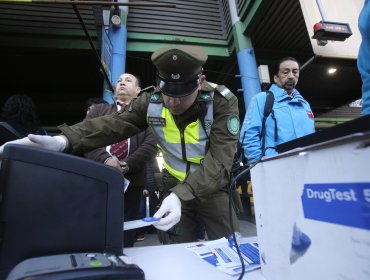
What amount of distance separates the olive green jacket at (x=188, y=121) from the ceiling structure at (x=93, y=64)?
118 inches

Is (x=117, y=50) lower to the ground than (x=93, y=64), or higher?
lower

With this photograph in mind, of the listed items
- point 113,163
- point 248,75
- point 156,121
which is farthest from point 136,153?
point 248,75

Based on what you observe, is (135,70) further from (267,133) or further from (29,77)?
(267,133)

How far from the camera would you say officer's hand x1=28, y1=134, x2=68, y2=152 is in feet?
2.54

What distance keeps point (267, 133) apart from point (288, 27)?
3.94 metres

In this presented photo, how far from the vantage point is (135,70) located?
5.50 meters

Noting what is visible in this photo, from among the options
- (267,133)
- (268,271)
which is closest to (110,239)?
(268,271)

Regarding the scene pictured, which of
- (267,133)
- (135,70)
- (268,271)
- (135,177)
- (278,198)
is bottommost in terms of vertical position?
(268,271)

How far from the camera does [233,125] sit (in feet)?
3.37

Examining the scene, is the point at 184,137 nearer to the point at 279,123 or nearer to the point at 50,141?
the point at 50,141

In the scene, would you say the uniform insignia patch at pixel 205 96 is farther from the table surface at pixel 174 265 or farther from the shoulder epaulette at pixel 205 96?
the table surface at pixel 174 265

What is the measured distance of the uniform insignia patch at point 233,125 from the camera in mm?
1010

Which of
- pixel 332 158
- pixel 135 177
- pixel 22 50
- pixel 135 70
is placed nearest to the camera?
pixel 332 158

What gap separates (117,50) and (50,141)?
11.0 ft
